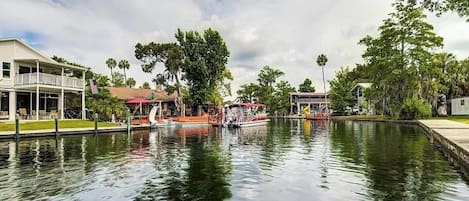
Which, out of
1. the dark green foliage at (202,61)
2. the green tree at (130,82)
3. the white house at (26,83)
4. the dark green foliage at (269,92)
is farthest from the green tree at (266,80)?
the white house at (26,83)

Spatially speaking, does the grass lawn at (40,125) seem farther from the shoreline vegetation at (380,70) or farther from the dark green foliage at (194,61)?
the dark green foliage at (194,61)

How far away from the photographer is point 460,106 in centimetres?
4931

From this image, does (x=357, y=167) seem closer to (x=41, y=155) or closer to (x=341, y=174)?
(x=341, y=174)

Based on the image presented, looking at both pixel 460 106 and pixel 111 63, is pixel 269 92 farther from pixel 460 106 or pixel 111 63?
pixel 460 106

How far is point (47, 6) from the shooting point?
72.4ft

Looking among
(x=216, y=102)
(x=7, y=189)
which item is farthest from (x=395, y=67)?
(x=7, y=189)

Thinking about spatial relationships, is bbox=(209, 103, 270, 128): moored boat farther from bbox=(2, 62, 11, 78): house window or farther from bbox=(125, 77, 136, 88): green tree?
bbox=(125, 77, 136, 88): green tree

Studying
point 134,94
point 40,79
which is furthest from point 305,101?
point 40,79

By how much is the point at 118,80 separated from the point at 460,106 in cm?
5641

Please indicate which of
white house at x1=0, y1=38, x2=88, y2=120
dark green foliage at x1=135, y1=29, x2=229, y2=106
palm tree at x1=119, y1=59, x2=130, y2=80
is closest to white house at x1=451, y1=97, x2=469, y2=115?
dark green foliage at x1=135, y1=29, x2=229, y2=106

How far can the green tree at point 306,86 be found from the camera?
99.8m

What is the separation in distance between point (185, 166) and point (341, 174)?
528 cm

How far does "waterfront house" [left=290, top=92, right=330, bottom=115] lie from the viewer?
3342 inches

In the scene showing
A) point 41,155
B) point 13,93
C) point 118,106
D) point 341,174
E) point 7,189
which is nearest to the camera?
point 7,189
